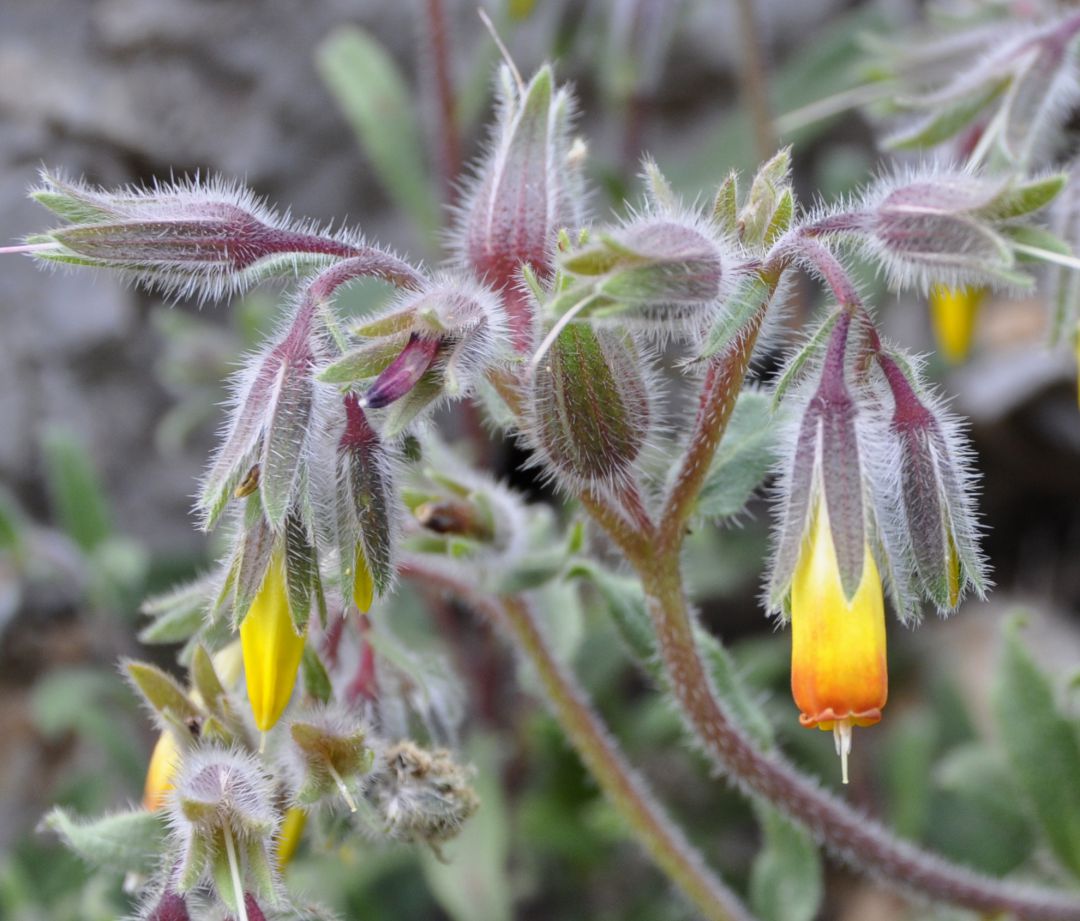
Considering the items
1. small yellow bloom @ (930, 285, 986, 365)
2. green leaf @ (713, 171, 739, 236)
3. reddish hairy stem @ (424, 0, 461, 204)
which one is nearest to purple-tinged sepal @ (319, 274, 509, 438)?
green leaf @ (713, 171, 739, 236)

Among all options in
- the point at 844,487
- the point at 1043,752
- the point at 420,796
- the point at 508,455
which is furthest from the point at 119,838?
the point at 508,455

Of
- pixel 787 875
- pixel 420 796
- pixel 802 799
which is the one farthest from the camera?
pixel 787 875

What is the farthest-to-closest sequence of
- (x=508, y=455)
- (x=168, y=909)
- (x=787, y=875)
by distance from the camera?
(x=508, y=455), (x=787, y=875), (x=168, y=909)

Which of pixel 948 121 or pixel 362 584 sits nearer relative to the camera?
pixel 362 584

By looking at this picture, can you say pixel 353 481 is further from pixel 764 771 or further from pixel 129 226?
pixel 764 771

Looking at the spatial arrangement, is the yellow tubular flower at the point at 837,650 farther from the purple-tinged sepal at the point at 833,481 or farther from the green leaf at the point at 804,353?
the green leaf at the point at 804,353

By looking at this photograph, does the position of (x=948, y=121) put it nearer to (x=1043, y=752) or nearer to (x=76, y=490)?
(x=1043, y=752)

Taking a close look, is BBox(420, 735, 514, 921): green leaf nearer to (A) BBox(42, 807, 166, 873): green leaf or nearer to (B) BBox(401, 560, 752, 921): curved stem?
(B) BBox(401, 560, 752, 921): curved stem
